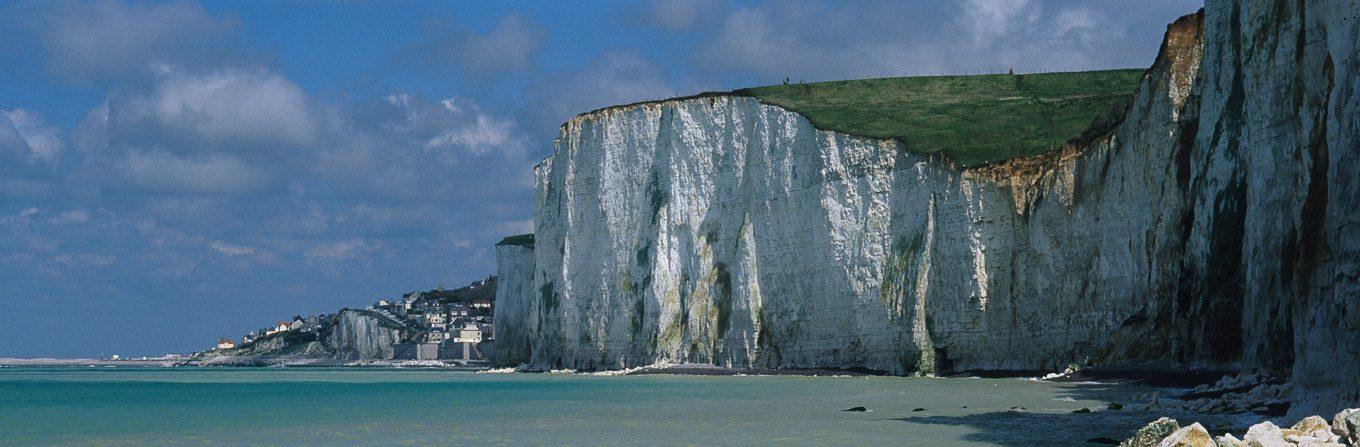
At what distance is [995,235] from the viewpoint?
38.4 m

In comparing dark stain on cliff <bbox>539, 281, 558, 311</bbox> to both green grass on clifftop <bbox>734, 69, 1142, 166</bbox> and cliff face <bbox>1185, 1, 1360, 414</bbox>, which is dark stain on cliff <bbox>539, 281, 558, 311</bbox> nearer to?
green grass on clifftop <bbox>734, 69, 1142, 166</bbox>

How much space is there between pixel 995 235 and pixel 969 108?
32.5 ft

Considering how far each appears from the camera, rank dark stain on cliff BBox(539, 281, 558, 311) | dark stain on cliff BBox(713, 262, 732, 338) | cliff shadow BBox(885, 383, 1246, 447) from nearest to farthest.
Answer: cliff shadow BBox(885, 383, 1246, 447)
dark stain on cliff BBox(713, 262, 732, 338)
dark stain on cliff BBox(539, 281, 558, 311)

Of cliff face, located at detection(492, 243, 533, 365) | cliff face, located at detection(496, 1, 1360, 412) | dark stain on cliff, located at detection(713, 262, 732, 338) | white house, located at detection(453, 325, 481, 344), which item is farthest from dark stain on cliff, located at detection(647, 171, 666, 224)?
white house, located at detection(453, 325, 481, 344)

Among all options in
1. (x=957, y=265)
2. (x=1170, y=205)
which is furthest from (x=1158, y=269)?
(x=957, y=265)

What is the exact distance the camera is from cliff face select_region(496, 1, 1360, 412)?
1741 centimetres

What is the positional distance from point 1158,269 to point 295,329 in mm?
115794

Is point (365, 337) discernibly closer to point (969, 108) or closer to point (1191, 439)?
point (969, 108)

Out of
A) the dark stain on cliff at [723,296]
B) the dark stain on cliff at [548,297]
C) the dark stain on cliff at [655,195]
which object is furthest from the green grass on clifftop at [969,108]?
the dark stain on cliff at [548,297]

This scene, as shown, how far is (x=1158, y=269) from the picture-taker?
104 ft

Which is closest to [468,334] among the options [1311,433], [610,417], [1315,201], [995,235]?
[995,235]

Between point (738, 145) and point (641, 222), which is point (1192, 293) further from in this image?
point (641, 222)

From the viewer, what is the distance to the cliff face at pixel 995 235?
17406 mm

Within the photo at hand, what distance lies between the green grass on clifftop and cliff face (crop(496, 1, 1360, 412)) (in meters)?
1.02
